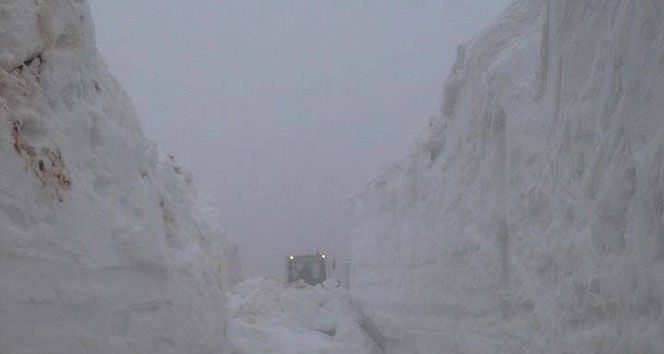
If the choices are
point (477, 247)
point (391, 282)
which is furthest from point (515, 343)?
point (391, 282)

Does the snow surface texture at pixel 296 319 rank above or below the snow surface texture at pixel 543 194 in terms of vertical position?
below

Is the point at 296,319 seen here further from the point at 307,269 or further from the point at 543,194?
the point at 543,194

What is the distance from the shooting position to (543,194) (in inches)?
157

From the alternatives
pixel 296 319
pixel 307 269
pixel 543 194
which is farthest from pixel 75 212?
pixel 307 269

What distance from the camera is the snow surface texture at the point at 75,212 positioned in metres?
2.74

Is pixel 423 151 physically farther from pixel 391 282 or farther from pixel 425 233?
pixel 391 282

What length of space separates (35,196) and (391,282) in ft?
20.5

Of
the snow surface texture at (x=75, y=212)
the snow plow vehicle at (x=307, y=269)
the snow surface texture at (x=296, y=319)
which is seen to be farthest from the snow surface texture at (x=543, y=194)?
the snow plow vehicle at (x=307, y=269)

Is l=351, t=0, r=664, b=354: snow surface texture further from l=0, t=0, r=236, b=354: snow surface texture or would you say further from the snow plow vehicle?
the snow plow vehicle

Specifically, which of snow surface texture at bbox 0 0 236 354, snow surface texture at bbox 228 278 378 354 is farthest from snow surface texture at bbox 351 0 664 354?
snow surface texture at bbox 0 0 236 354

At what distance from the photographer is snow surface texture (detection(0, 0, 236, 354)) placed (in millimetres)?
2742

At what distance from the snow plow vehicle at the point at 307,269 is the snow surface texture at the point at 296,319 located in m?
4.52

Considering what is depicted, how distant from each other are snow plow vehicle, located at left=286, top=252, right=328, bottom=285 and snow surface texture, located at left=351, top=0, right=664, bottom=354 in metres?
10.3

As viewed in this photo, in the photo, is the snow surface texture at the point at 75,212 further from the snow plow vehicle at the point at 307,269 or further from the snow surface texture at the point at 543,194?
the snow plow vehicle at the point at 307,269
